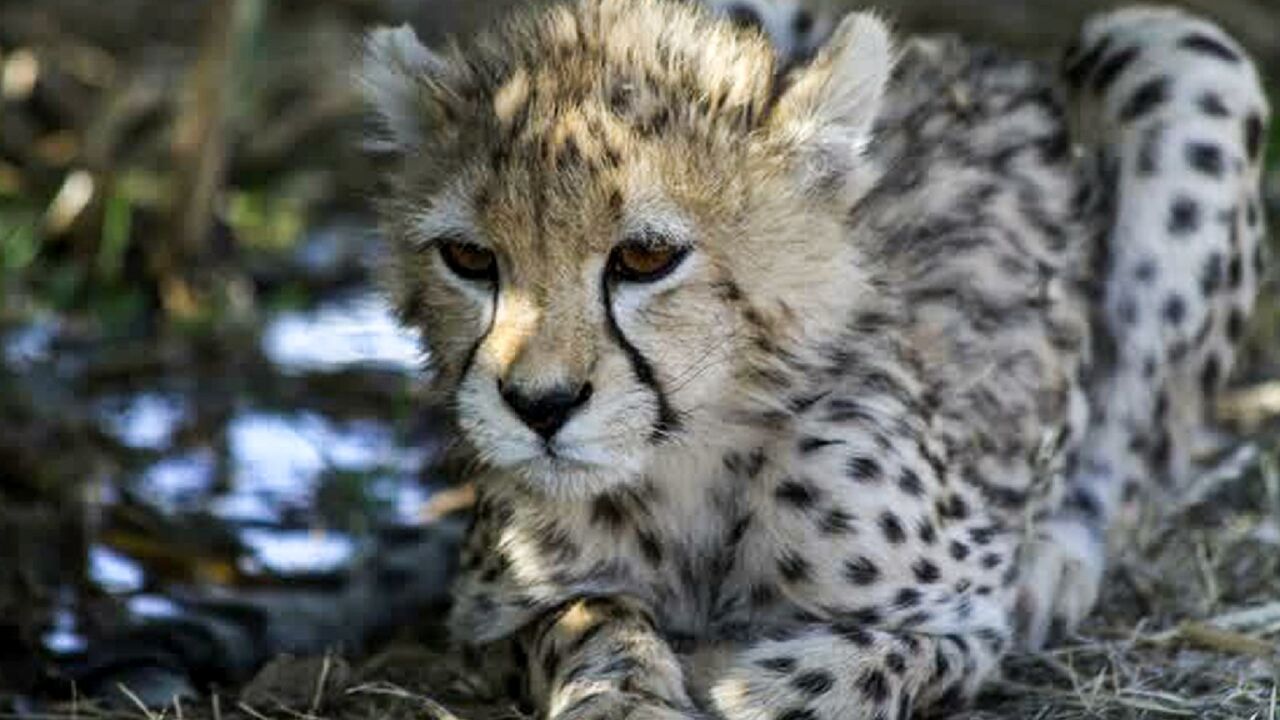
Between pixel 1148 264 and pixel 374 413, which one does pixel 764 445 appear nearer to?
pixel 1148 264

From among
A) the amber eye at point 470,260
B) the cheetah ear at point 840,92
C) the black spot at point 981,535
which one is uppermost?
the cheetah ear at point 840,92

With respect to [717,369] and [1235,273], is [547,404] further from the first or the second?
[1235,273]

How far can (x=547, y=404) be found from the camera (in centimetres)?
368

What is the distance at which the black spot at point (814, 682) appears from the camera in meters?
4.05

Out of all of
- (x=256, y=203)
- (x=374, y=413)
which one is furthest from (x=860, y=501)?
(x=256, y=203)

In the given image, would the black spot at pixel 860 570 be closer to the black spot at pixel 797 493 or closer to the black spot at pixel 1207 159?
the black spot at pixel 797 493

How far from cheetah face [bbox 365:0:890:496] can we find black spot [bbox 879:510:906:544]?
32 cm

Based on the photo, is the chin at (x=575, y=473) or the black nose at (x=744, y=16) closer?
the chin at (x=575, y=473)

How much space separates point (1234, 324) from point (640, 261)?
202 centimetres

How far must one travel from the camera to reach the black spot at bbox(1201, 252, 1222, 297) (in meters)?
5.27

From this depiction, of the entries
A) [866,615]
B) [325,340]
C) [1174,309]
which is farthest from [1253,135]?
[325,340]

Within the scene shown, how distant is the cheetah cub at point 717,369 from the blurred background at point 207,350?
0.45 m

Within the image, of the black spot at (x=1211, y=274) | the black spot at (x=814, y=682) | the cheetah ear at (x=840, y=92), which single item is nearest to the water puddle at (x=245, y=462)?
the cheetah ear at (x=840, y=92)

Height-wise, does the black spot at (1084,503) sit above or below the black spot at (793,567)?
below
